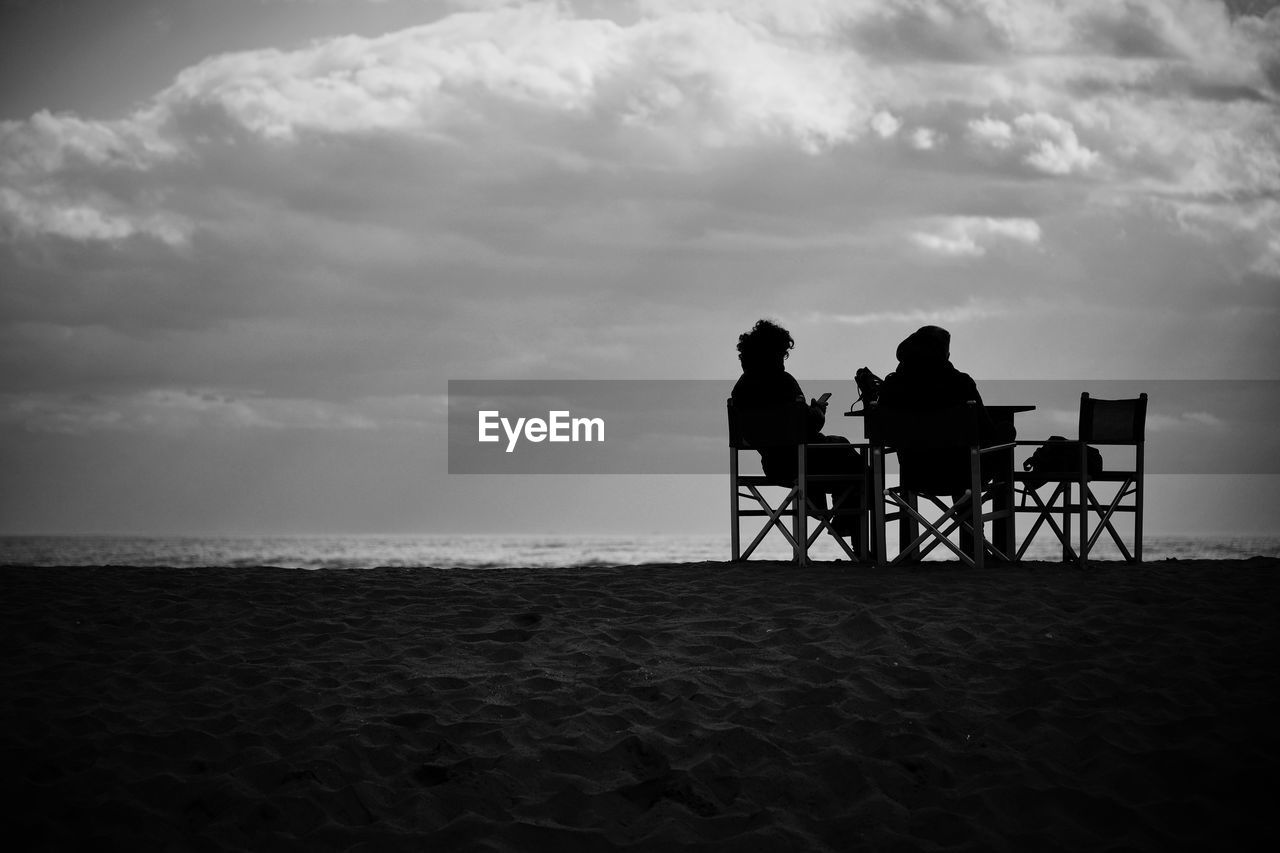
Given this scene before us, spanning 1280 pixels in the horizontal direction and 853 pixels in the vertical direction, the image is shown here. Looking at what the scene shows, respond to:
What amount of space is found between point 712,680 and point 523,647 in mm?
1136

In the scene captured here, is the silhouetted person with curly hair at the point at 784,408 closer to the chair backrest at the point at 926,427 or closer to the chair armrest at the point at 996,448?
the chair backrest at the point at 926,427

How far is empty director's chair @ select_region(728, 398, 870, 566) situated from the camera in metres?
8.04

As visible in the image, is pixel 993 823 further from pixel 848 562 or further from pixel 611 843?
pixel 848 562

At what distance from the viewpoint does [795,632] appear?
5.61 meters

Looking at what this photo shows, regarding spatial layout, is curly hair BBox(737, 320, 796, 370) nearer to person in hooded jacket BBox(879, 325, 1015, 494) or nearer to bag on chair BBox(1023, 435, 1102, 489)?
person in hooded jacket BBox(879, 325, 1015, 494)

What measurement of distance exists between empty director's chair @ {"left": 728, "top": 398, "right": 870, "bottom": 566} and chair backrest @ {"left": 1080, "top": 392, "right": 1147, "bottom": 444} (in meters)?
1.69

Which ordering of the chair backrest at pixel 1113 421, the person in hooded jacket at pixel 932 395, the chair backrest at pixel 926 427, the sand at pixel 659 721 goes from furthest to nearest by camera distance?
1. the chair backrest at pixel 1113 421
2. the person in hooded jacket at pixel 932 395
3. the chair backrest at pixel 926 427
4. the sand at pixel 659 721

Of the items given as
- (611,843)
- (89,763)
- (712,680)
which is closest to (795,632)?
(712,680)

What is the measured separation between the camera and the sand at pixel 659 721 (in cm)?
385

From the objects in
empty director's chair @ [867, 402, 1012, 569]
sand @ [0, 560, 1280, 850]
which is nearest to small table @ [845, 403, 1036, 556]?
empty director's chair @ [867, 402, 1012, 569]

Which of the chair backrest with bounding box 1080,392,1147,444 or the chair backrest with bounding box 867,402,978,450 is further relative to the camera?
the chair backrest with bounding box 1080,392,1147,444

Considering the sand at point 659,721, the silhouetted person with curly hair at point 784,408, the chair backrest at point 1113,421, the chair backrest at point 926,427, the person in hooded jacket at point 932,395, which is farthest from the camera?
the silhouetted person with curly hair at point 784,408

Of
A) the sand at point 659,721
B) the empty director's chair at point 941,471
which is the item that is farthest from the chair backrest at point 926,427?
the sand at point 659,721

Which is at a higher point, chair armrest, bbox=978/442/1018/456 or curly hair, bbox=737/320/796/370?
→ curly hair, bbox=737/320/796/370
